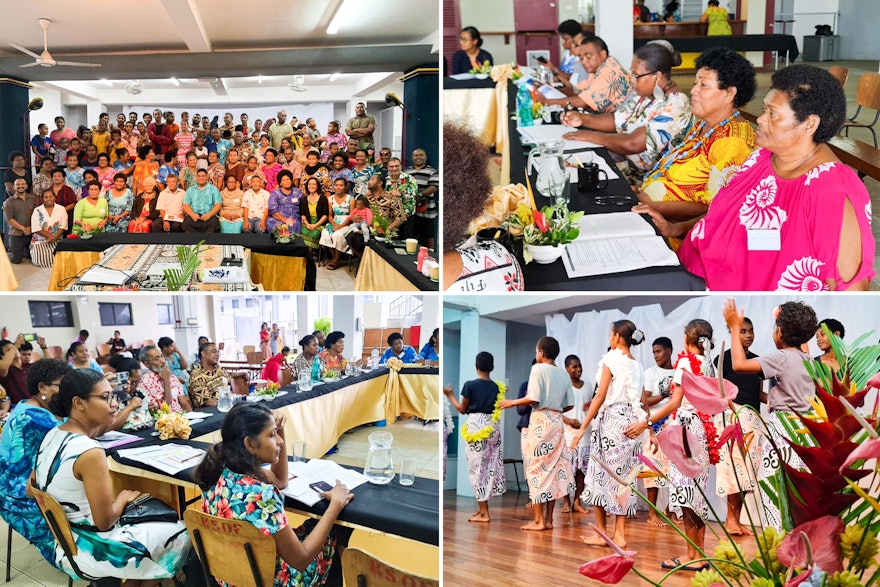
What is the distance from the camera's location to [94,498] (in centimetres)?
201

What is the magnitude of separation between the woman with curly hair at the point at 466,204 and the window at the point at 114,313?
0.97 m

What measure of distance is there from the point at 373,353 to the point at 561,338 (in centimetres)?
56

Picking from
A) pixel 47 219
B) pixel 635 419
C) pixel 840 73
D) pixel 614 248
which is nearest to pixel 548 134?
pixel 614 248

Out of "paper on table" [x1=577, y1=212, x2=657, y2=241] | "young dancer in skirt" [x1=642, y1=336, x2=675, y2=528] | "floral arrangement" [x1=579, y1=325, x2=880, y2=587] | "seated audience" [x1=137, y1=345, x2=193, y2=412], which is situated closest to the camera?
"floral arrangement" [x1=579, y1=325, x2=880, y2=587]

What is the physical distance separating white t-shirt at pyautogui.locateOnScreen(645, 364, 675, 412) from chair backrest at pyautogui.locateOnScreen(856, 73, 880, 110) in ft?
2.82

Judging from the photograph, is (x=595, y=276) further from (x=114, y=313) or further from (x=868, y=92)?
(x=114, y=313)

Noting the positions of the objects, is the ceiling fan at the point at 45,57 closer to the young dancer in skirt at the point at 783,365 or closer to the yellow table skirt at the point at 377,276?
the yellow table skirt at the point at 377,276

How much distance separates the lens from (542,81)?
1.90 meters

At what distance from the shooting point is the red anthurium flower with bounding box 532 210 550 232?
6.17 ft

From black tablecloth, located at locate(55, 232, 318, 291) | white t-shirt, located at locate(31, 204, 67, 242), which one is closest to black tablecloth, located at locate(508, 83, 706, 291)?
black tablecloth, located at locate(55, 232, 318, 291)

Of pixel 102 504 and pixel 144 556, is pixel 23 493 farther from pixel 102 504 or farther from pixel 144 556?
pixel 144 556

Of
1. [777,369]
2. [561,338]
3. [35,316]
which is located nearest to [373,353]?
[561,338]

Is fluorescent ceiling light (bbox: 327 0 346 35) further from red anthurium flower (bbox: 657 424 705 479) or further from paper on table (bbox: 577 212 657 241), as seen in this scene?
red anthurium flower (bbox: 657 424 705 479)

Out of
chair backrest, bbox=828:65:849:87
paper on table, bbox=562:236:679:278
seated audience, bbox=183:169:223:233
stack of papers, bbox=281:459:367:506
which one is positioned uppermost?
chair backrest, bbox=828:65:849:87
